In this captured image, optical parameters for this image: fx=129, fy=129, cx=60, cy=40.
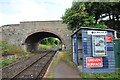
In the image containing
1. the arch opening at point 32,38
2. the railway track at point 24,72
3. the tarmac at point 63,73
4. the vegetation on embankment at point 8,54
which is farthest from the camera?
the arch opening at point 32,38

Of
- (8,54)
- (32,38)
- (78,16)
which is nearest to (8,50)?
(8,54)

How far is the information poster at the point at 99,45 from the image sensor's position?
6797 millimetres

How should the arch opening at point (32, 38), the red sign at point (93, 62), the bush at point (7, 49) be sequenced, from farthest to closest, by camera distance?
the arch opening at point (32, 38)
the bush at point (7, 49)
the red sign at point (93, 62)

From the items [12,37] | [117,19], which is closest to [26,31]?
[12,37]

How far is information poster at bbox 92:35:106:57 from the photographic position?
680 cm

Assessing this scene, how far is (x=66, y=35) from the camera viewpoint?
2484 cm

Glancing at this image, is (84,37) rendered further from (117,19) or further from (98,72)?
(117,19)

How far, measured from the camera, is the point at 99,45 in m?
6.84

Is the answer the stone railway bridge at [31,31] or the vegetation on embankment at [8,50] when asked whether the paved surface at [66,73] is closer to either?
the vegetation on embankment at [8,50]

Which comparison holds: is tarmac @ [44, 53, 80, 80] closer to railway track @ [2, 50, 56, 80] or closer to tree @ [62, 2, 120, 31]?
railway track @ [2, 50, 56, 80]

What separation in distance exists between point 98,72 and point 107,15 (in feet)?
36.3

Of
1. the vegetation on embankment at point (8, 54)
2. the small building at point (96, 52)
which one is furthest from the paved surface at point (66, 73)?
the vegetation on embankment at point (8, 54)

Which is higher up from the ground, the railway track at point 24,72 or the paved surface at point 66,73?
the paved surface at point 66,73

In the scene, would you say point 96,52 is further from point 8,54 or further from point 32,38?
point 32,38
